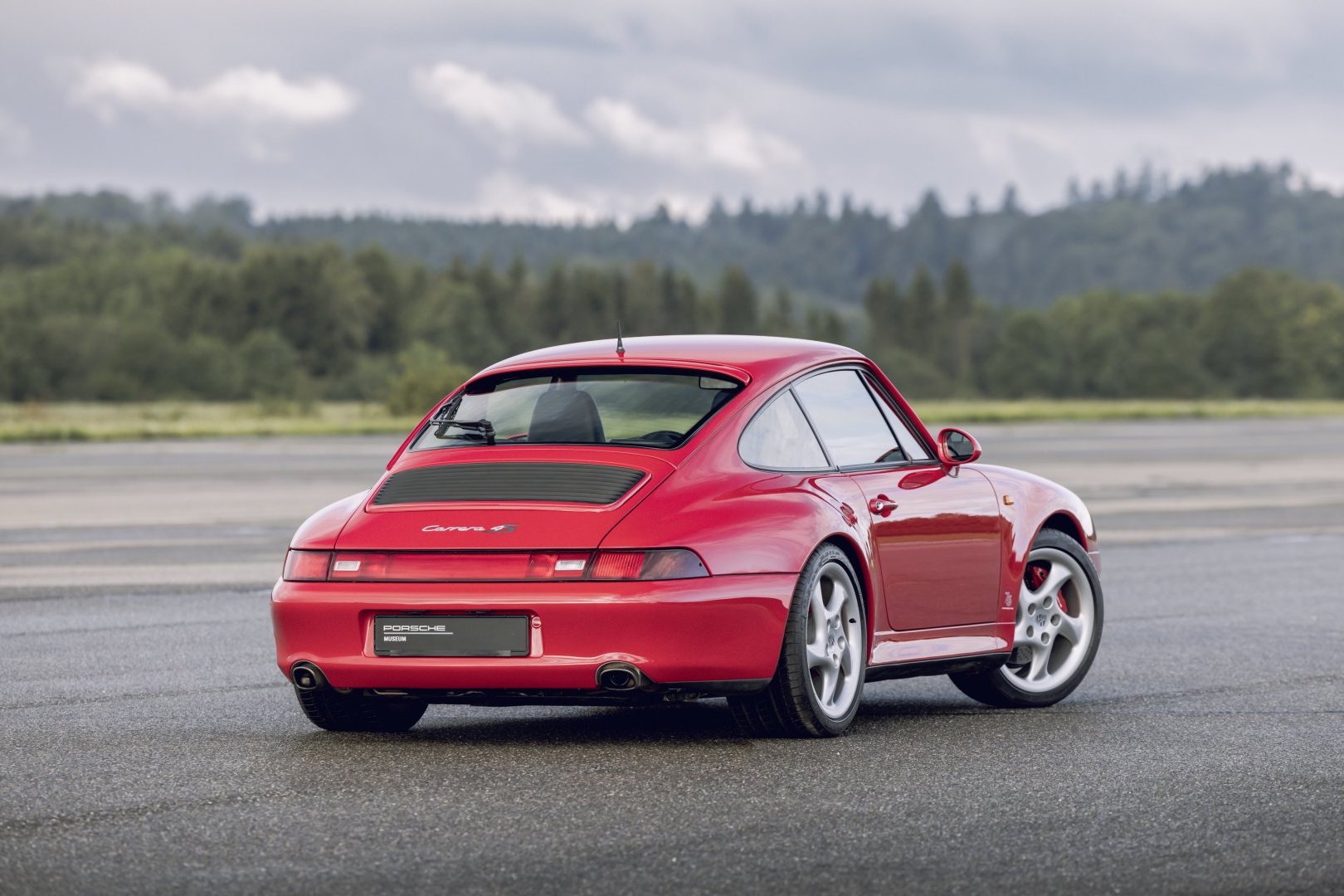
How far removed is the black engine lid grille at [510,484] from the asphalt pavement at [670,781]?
2.96ft

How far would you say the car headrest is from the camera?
7.29m

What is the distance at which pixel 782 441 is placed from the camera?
740 cm

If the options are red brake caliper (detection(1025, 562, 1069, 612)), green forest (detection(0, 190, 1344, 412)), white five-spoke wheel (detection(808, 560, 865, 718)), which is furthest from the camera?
green forest (detection(0, 190, 1344, 412))

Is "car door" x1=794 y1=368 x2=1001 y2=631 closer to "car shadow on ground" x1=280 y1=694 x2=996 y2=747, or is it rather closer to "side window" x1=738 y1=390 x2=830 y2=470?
"side window" x1=738 y1=390 x2=830 y2=470

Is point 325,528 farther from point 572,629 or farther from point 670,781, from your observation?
point 670,781

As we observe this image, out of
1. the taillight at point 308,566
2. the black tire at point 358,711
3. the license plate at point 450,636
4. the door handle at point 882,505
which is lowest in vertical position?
the black tire at point 358,711

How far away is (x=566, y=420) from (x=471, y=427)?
0.38 m

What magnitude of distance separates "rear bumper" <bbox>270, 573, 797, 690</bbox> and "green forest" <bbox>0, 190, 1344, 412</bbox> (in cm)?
8238

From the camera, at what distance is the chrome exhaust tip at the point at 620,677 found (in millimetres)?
6594

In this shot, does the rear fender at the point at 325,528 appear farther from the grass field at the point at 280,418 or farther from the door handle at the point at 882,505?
the grass field at the point at 280,418

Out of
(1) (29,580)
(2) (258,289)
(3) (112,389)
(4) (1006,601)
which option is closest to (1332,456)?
(1) (29,580)

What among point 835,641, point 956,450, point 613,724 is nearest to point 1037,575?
point 956,450

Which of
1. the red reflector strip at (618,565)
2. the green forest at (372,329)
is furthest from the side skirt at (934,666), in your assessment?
the green forest at (372,329)

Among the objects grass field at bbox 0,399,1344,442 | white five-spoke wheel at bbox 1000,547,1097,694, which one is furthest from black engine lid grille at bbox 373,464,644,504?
grass field at bbox 0,399,1344,442
